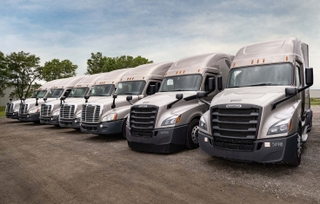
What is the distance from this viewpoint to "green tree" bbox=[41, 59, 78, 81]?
3959cm

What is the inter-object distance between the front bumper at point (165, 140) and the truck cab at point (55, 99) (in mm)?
8386

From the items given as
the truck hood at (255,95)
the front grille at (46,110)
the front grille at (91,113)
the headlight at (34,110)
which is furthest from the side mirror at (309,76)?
the headlight at (34,110)

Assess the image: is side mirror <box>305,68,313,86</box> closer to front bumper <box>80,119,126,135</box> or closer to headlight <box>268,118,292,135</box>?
headlight <box>268,118,292,135</box>

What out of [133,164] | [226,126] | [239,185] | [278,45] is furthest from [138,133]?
[278,45]

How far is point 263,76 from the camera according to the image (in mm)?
6551

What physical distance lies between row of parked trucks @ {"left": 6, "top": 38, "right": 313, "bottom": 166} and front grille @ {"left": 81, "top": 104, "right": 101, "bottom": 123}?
4 centimetres

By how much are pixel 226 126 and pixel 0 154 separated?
7319 mm

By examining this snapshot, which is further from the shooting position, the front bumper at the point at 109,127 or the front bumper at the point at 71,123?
the front bumper at the point at 71,123

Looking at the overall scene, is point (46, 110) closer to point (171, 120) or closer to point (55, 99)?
point (55, 99)

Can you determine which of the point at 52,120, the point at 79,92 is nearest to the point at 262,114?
the point at 52,120

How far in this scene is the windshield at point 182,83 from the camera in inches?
328

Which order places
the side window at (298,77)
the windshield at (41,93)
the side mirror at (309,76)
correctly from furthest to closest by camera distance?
the windshield at (41,93) < the side window at (298,77) < the side mirror at (309,76)

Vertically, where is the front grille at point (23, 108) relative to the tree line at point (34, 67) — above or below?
below

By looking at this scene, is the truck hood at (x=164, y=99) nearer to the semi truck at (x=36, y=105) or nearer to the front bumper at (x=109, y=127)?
the front bumper at (x=109, y=127)
